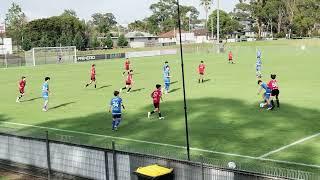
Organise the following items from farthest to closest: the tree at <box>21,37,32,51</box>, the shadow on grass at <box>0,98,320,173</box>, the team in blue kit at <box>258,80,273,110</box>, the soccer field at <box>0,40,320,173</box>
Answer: the tree at <box>21,37,32,51</box> < the team in blue kit at <box>258,80,273,110</box> < the shadow on grass at <box>0,98,320,173</box> < the soccer field at <box>0,40,320,173</box>

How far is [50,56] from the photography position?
7494 centimetres

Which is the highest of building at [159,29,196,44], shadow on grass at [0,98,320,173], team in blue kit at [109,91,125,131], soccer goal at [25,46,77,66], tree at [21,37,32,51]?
building at [159,29,196,44]

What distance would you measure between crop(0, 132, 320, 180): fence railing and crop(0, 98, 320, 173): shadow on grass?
1.42 metres

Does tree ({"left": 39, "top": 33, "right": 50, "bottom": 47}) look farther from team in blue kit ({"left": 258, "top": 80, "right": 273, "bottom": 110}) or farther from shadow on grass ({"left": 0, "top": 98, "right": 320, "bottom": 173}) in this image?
team in blue kit ({"left": 258, "top": 80, "right": 273, "bottom": 110})

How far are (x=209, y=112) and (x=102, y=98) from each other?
9454 millimetres

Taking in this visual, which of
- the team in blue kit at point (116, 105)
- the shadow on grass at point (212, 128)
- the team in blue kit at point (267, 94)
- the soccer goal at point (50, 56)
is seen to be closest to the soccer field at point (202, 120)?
the shadow on grass at point (212, 128)

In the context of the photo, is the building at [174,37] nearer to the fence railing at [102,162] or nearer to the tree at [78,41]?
the tree at [78,41]

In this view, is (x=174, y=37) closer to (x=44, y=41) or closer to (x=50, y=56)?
(x=44, y=41)

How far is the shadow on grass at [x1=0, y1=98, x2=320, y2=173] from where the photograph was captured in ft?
54.6

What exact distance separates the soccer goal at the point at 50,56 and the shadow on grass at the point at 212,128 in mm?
50188

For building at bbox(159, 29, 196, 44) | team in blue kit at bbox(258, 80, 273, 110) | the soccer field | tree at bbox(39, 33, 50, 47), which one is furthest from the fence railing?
building at bbox(159, 29, 196, 44)

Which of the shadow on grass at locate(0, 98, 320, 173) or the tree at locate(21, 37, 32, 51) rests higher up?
the tree at locate(21, 37, 32, 51)

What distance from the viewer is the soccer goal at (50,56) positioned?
2874 inches

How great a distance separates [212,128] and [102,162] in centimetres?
844
